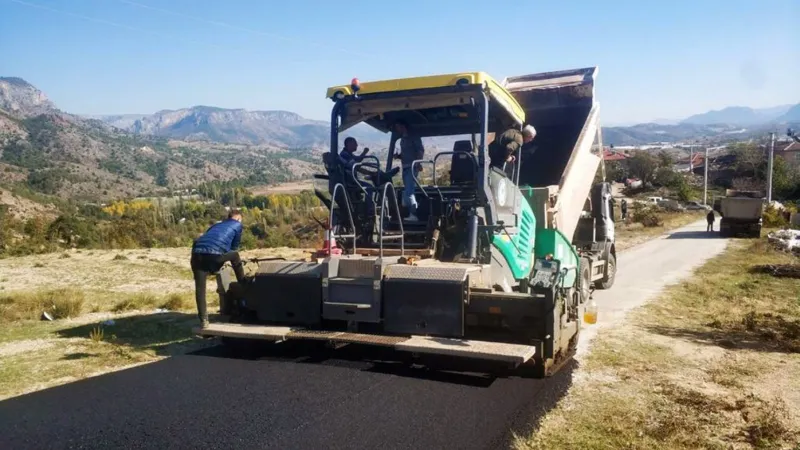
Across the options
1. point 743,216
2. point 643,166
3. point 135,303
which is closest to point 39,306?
point 135,303

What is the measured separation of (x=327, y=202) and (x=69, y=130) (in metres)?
146

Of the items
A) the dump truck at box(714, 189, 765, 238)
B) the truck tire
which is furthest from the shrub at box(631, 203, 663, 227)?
the truck tire

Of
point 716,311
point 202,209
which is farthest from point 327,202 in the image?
point 202,209

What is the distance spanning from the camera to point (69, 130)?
135m

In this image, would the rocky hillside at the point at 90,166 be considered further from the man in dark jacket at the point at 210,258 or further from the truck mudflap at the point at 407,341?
the truck mudflap at the point at 407,341

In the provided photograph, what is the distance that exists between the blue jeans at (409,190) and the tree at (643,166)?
2352 inches

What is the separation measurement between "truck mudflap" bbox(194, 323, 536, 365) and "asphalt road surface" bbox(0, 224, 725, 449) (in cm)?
32

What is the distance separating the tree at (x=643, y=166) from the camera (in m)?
62.2

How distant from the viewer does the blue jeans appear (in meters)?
6.99

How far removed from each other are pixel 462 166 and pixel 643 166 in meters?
59.8

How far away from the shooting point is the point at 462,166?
6938 mm

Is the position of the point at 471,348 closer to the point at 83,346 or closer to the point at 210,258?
the point at 210,258

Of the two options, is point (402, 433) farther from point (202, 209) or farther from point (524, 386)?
point (202, 209)

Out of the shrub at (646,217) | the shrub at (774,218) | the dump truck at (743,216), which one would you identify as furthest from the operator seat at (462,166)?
the shrub at (774,218)
